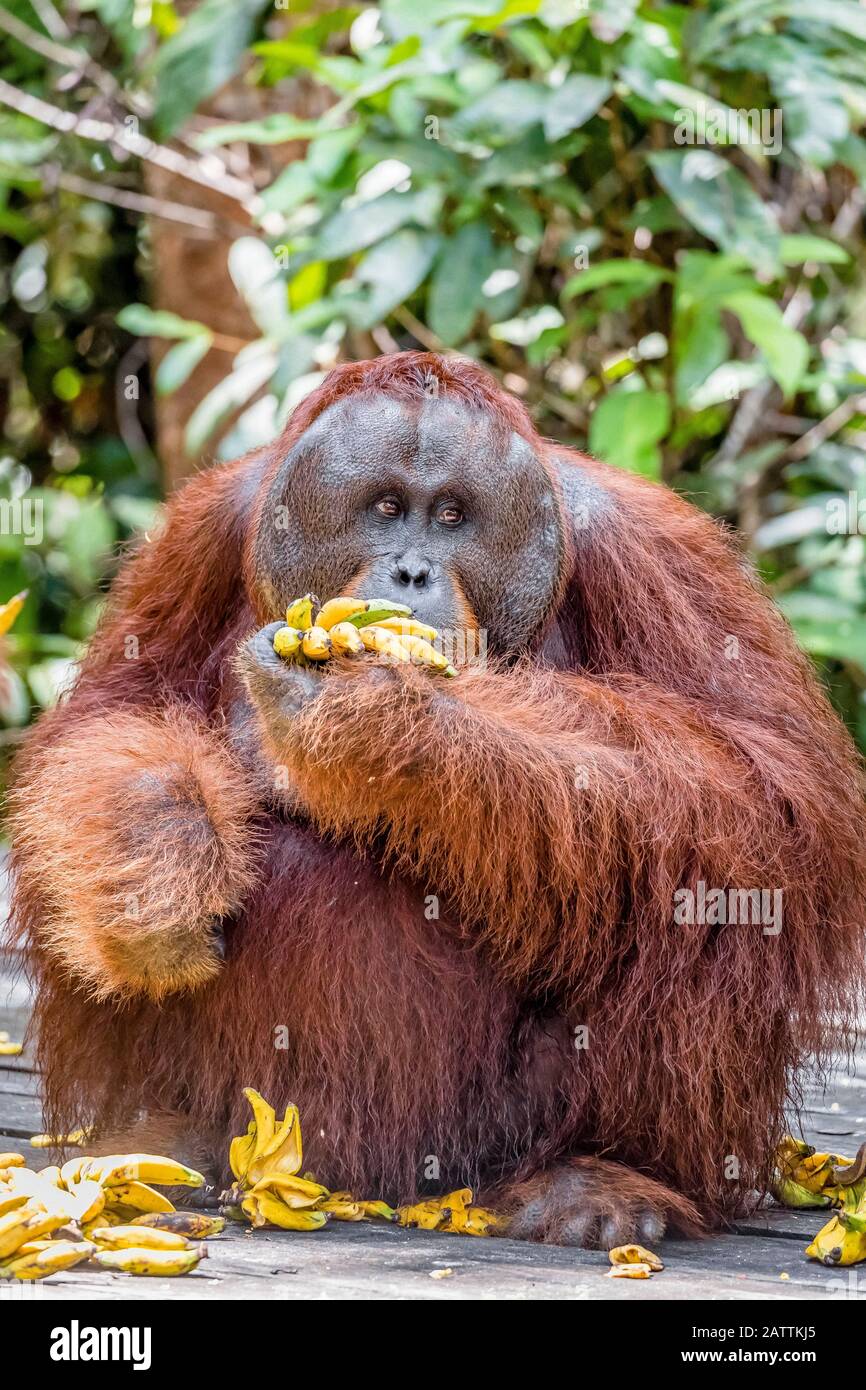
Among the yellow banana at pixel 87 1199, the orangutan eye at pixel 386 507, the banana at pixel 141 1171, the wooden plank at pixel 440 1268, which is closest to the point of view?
the wooden plank at pixel 440 1268

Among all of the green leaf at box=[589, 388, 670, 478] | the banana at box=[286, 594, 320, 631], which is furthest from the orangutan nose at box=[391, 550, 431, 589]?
the green leaf at box=[589, 388, 670, 478]

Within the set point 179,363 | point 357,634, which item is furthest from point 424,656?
point 179,363

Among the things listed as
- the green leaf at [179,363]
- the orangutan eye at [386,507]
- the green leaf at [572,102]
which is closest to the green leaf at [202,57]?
the green leaf at [179,363]

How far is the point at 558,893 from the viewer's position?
2.74 metres

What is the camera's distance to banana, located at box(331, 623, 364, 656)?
8.53 feet

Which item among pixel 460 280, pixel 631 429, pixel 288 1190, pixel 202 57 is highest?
pixel 202 57

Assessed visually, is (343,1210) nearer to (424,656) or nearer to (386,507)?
(424,656)

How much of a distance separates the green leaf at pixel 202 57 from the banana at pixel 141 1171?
Result: 3303mm

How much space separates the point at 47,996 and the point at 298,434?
1092 millimetres

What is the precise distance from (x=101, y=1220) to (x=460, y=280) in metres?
3.00

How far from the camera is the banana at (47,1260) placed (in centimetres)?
233

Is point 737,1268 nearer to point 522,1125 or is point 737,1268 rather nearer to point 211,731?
point 522,1125

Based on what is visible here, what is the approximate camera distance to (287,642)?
8.67 ft

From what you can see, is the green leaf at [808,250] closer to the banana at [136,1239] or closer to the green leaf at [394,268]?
the green leaf at [394,268]
